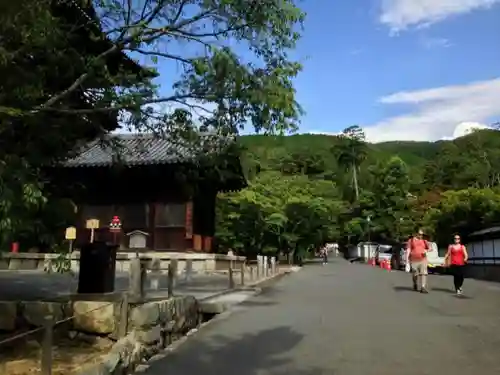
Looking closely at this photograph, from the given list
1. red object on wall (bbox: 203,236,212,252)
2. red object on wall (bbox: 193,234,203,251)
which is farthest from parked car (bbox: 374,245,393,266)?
red object on wall (bbox: 193,234,203,251)

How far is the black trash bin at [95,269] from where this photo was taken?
11.8 metres

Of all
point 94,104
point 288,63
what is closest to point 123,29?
point 94,104

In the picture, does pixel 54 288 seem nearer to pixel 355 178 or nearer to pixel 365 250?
pixel 365 250

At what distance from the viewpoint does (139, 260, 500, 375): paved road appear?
281 inches

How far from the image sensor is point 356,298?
50.9 feet

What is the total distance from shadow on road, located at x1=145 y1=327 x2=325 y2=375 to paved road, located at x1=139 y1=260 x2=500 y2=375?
0.01 meters

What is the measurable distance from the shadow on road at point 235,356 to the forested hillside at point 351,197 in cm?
322

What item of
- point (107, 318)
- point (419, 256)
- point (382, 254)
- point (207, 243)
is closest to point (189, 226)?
point (207, 243)

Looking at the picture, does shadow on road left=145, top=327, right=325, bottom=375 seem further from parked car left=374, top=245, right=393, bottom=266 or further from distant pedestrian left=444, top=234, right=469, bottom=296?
parked car left=374, top=245, right=393, bottom=266

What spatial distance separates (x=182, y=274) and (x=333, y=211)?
93.4ft

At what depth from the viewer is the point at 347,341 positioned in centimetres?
880

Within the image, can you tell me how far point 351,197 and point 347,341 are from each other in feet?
268

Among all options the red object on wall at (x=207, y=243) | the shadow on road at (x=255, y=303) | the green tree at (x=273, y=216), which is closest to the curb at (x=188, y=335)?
the shadow on road at (x=255, y=303)

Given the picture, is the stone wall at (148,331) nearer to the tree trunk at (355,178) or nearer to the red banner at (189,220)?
the red banner at (189,220)
